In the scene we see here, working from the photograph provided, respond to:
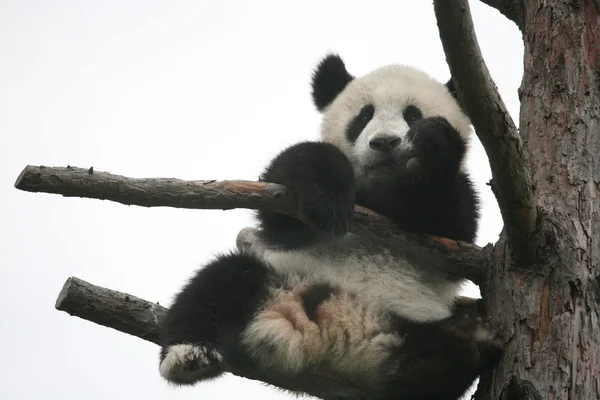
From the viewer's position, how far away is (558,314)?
3871 mm

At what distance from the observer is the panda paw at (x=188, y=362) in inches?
167

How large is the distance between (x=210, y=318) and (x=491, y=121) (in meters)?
2.03

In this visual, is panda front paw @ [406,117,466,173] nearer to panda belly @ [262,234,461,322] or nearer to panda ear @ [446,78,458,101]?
panda belly @ [262,234,461,322]

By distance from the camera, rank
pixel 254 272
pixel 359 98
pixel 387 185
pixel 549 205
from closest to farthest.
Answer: pixel 549 205
pixel 254 272
pixel 387 185
pixel 359 98

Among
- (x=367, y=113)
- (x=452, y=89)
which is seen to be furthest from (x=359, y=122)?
(x=452, y=89)

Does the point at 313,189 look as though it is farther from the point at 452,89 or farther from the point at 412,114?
the point at 452,89

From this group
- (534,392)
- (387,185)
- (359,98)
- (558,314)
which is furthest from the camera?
(359,98)

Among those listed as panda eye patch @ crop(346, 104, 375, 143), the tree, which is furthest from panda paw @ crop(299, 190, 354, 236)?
panda eye patch @ crop(346, 104, 375, 143)

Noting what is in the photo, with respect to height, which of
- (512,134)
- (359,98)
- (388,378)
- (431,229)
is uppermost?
(359,98)

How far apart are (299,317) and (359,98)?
233cm

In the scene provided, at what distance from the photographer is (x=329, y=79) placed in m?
6.66

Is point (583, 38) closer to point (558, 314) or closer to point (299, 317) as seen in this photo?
point (558, 314)

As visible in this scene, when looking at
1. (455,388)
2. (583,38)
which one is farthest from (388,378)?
(583,38)

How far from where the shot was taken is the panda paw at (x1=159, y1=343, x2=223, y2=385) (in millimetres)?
4234
